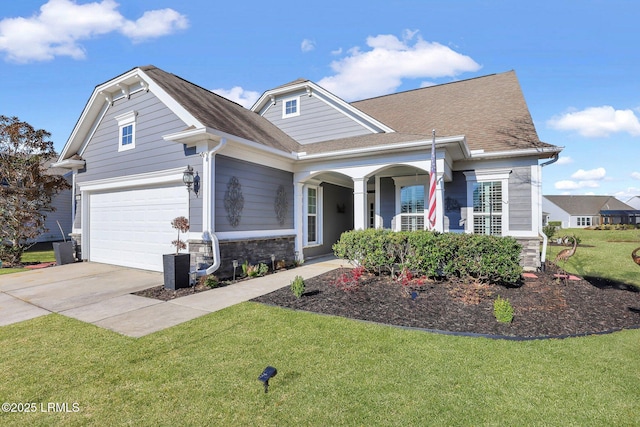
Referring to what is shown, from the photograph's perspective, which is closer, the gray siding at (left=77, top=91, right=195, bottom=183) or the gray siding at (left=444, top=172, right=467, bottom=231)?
the gray siding at (left=77, top=91, right=195, bottom=183)

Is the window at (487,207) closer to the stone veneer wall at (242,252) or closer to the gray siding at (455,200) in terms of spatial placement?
the gray siding at (455,200)

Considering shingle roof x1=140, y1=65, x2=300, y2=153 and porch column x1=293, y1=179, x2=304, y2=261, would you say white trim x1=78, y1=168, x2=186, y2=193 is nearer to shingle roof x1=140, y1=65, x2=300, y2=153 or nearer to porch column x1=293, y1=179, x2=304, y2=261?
shingle roof x1=140, y1=65, x2=300, y2=153

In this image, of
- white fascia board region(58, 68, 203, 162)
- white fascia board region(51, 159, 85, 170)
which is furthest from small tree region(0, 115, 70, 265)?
white fascia board region(58, 68, 203, 162)

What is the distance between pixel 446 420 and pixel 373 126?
28.7ft

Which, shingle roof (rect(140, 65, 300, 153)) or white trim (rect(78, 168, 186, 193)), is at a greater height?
shingle roof (rect(140, 65, 300, 153))

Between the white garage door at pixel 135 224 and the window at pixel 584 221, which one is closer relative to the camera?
the white garage door at pixel 135 224

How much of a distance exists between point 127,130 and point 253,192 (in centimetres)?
446

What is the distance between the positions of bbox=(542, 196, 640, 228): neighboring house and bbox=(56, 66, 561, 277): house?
49.6m

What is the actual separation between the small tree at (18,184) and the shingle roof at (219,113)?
5.80 meters

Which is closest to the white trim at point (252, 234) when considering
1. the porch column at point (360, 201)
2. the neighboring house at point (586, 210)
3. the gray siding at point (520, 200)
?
the porch column at point (360, 201)

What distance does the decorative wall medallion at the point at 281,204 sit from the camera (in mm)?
9113

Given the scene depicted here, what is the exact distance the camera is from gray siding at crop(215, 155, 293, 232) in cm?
727

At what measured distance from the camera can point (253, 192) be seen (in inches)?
324

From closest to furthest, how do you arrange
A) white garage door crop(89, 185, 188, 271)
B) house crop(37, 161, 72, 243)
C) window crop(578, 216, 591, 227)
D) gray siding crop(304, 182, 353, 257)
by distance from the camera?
white garage door crop(89, 185, 188, 271) → gray siding crop(304, 182, 353, 257) → house crop(37, 161, 72, 243) → window crop(578, 216, 591, 227)
